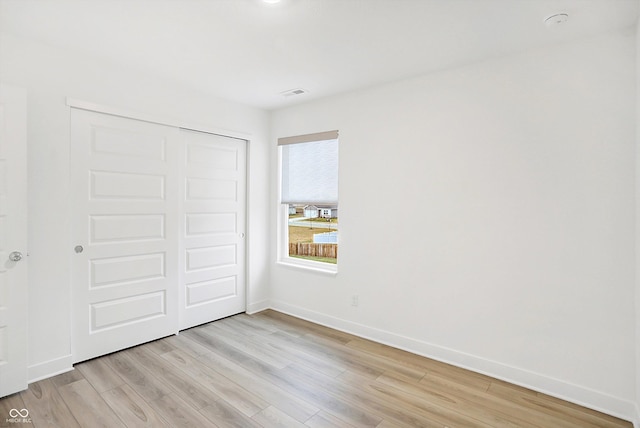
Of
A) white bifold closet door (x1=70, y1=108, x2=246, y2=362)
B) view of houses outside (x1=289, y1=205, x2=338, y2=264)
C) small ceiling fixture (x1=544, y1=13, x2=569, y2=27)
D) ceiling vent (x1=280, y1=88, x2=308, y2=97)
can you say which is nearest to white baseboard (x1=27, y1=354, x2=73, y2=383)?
white bifold closet door (x1=70, y1=108, x2=246, y2=362)

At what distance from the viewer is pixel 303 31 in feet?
7.71

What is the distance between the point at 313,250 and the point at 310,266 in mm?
205

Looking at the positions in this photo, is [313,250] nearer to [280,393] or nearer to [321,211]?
[321,211]

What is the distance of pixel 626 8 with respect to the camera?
6.61 ft

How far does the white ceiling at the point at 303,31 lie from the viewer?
2.05m

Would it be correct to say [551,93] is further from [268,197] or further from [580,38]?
[268,197]

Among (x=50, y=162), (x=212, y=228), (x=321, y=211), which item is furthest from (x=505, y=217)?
(x=50, y=162)

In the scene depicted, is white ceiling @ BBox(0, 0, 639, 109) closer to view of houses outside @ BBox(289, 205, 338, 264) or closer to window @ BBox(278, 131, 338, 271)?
window @ BBox(278, 131, 338, 271)

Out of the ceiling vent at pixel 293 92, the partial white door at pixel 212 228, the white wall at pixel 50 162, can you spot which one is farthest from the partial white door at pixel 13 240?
the ceiling vent at pixel 293 92

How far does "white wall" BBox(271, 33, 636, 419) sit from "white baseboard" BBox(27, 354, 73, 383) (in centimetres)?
250

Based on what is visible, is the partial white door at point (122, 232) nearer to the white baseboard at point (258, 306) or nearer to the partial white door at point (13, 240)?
the partial white door at point (13, 240)

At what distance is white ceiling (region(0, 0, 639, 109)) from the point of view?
205cm

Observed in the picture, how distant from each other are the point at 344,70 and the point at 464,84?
103 centimetres

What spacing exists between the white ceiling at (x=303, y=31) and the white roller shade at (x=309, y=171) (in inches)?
38.6
